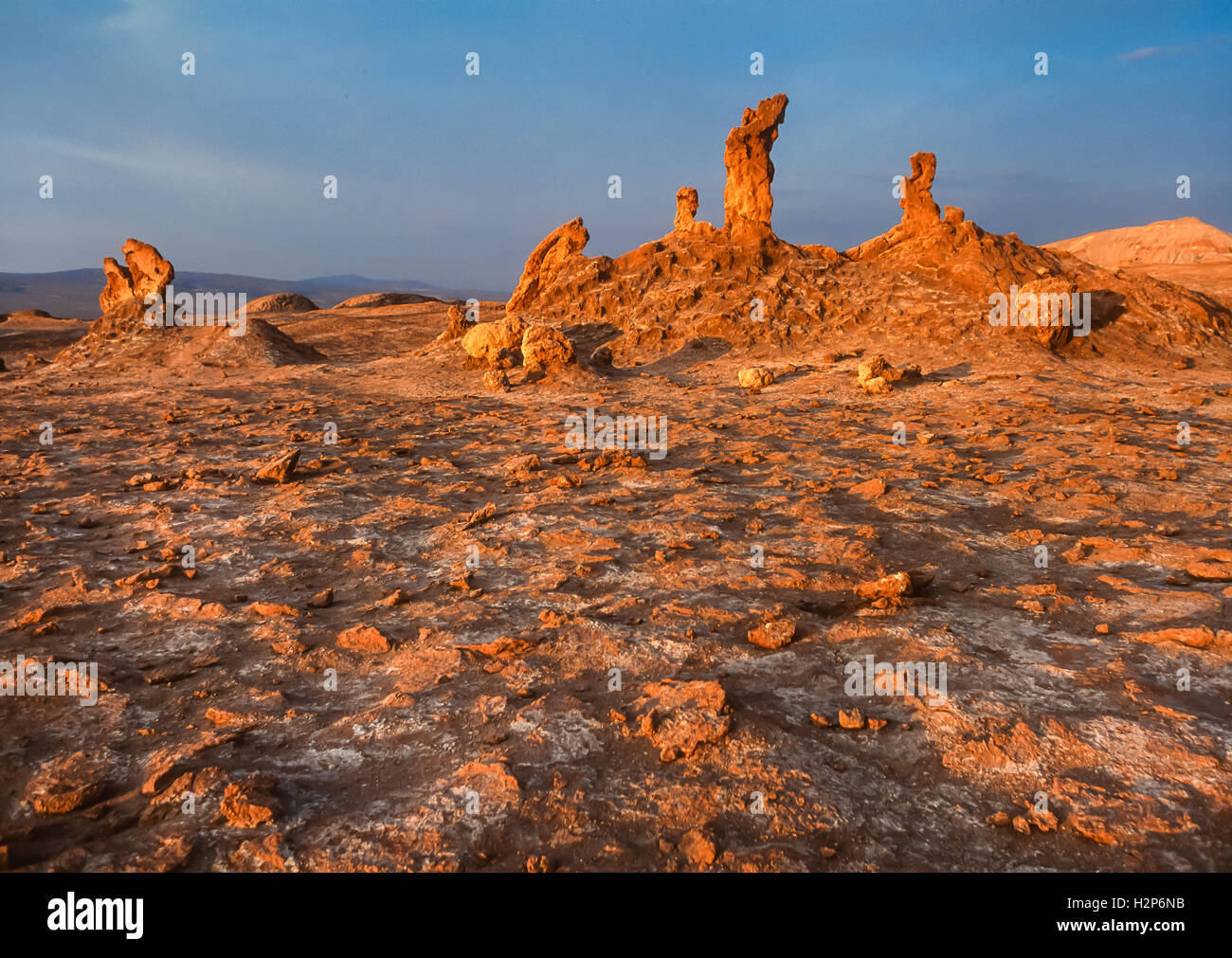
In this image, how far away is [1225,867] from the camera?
7.77 ft

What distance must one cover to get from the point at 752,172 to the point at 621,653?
15667 mm

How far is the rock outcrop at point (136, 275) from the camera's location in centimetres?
1727

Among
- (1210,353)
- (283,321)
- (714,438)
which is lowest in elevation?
(714,438)

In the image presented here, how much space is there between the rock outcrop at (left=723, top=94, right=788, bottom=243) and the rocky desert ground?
8.03 metres

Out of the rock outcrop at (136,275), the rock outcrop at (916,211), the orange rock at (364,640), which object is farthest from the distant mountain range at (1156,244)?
the orange rock at (364,640)

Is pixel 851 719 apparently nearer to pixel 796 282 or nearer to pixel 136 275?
pixel 796 282

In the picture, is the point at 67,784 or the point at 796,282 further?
the point at 796,282

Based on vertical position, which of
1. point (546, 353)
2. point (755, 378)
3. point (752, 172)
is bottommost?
point (755, 378)

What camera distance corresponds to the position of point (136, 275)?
1758cm

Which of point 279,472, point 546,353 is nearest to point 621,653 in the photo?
point 279,472

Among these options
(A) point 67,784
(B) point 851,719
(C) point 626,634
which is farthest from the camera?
(C) point 626,634
